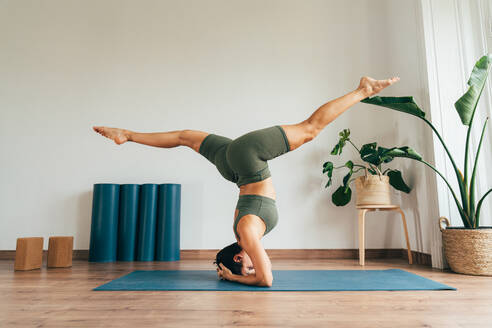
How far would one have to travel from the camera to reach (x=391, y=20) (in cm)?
354

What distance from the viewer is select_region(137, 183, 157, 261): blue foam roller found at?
3105 millimetres

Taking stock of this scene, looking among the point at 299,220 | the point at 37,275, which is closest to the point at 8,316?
the point at 37,275

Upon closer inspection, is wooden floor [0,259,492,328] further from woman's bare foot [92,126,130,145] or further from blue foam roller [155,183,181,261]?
blue foam roller [155,183,181,261]

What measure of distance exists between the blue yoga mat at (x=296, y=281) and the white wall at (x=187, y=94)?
3.25ft

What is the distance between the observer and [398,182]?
298 cm

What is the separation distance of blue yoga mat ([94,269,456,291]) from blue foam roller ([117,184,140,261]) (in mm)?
839

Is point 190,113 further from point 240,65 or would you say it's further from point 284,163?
point 284,163

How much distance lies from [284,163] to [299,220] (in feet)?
2.08

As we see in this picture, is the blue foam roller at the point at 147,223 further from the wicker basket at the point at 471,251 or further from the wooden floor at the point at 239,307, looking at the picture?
the wicker basket at the point at 471,251

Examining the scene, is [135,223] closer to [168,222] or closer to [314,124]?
[168,222]

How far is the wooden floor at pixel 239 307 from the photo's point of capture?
123cm

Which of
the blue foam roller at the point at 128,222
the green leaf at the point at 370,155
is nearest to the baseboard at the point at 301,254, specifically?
the blue foam roller at the point at 128,222

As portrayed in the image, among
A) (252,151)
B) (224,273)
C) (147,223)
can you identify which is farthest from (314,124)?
(147,223)

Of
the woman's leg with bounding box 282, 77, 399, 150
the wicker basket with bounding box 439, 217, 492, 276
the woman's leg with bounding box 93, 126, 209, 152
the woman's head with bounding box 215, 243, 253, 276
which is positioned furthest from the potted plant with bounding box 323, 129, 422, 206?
the woman's leg with bounding box 93, 126, 209, 152
